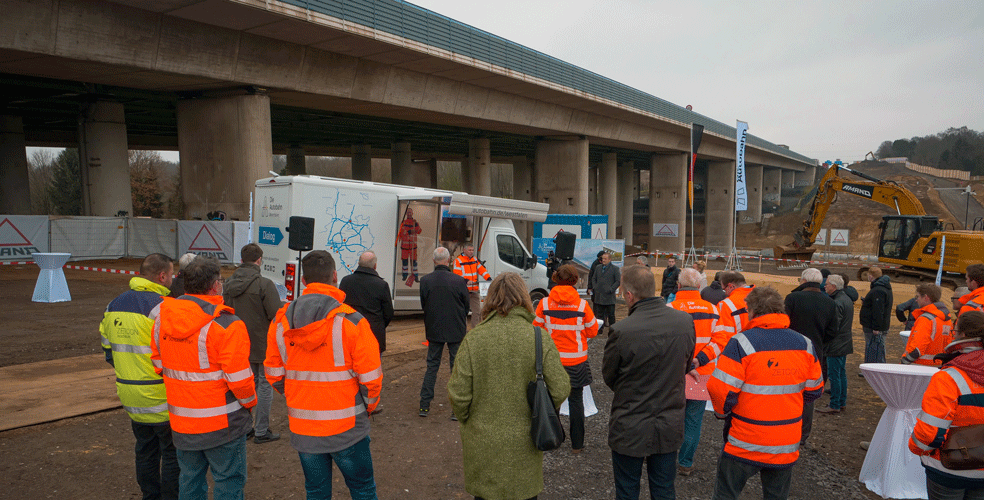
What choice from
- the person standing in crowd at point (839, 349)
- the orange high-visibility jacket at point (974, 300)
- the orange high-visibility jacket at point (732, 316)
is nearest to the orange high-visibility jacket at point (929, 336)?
the orange high-visibility jacket at point (974, 300)

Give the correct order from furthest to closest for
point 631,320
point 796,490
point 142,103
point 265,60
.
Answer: point 142,103, point 265,60, point 796,490, point 631,320

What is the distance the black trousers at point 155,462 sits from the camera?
3.71 metres

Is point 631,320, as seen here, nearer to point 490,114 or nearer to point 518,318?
point 518,318

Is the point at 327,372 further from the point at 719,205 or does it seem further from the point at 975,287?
the point at 719,205

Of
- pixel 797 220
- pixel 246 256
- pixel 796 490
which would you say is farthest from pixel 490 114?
pixel 797 220

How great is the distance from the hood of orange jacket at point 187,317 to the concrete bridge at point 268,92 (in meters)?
11.3

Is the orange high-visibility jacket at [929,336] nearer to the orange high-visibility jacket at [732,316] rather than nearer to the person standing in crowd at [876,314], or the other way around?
the orange high-visibility jacket at [732,316]

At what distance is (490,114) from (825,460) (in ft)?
61.7

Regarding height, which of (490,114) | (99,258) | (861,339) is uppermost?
(490,114)

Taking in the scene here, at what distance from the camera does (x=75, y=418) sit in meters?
6.04

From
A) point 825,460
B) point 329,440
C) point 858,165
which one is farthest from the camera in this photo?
point 858,165

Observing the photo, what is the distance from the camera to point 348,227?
10.6 m

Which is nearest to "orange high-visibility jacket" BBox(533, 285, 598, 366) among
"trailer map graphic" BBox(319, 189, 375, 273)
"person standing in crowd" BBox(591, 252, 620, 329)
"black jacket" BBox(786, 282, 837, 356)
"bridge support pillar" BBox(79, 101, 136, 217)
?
"black jacket" BBox(786, 282, 837, 356)

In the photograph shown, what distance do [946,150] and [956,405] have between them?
111901mm
